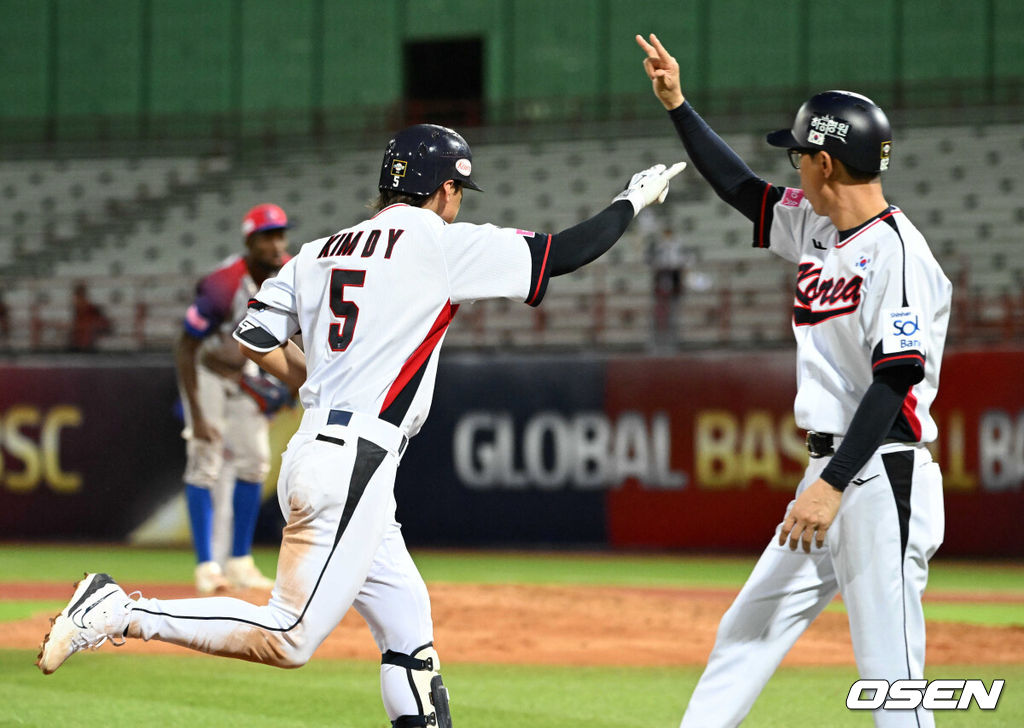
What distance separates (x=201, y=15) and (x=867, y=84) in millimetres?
14305

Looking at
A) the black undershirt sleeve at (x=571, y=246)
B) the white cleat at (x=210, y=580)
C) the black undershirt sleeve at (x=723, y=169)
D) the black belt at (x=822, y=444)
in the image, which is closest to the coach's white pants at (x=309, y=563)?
the black undershirt sleeve at (x=571, y=246)

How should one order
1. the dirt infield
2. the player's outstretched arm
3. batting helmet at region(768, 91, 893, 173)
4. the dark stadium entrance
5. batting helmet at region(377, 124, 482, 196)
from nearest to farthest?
batting helmet at region(768, 91, 893, 173) < the player's outstretched arm < batting helmet at region(377, 124, 482, 196) < the dirt infield < the dark stadium entrance

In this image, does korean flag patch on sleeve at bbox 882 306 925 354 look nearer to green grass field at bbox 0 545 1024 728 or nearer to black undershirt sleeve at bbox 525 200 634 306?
black undershirt sleeve at bbox 525 200 634 306

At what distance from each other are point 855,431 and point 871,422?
51 mm

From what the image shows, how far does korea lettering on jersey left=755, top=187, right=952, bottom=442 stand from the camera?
11.9 feet

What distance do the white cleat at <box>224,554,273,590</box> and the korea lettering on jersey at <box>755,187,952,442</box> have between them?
6.15 m

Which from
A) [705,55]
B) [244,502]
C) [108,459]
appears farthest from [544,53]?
[244,502]

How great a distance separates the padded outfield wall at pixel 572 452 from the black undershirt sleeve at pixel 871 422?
966 cm

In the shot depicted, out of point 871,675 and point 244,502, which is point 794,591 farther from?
point 244,502

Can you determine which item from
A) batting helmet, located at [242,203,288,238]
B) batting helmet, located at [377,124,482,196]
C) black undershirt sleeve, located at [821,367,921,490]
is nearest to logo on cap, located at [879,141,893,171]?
→ black undershirt sleeve, located at [821,367,921,490]

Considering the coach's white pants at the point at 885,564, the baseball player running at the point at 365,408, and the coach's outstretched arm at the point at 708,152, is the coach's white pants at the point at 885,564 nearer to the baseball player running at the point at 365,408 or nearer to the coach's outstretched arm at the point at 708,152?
the coach's outstretched arm at the point at 708,152

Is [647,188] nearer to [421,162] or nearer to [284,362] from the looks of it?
[421,162]

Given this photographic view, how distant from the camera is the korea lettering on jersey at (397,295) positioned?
13.4 ft

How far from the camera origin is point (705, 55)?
82.3ft
